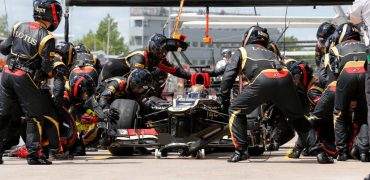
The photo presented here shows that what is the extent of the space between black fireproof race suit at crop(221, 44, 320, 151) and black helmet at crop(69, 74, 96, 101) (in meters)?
2.86

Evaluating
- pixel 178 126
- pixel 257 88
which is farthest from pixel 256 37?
pixel 178 126

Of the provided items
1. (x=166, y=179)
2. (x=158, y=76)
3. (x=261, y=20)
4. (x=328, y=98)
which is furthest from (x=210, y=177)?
(x=261, y=20)

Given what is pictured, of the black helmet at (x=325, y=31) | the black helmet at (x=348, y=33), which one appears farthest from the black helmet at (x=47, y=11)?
the black helmet at (x=325, y=31)

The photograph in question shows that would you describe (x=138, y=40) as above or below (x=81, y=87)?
Result: below

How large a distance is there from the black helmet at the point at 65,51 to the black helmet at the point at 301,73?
3.51 meters

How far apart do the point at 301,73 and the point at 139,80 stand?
2.58 meters

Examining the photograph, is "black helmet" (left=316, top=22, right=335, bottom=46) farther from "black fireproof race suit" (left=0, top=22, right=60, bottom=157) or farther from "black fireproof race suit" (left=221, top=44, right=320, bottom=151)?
"black fireproof race suit" (left=0, top=22, right=60, bottom=157)

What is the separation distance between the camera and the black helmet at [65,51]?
45.3 feet

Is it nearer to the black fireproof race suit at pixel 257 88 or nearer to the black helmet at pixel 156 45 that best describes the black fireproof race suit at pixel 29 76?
the black fireproof race suit at pixel 257 88

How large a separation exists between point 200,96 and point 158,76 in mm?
2697

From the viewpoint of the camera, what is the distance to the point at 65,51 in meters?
13.9

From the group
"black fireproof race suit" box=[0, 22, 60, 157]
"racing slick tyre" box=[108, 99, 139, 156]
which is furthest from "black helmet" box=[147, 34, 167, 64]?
"black fireproof race suit" box=[0, 22, 60, 157]

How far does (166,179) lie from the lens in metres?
9.12

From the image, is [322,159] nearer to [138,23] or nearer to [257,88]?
[257,88]
